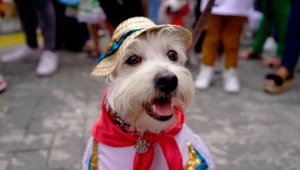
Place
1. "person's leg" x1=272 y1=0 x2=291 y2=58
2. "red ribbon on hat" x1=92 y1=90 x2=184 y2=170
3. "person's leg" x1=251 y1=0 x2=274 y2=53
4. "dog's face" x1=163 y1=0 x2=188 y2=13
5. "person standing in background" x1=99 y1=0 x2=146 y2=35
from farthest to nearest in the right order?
"person's leg" x1=251 y1=0 x2=274 y2=53
"person's leg" x1=272 y1=0 x2=291 y2=58
"dog's face" x1=163 y1=0 x2=188 y2=13
"person standing in background" x1=99 y1=0 x2=146 y2=35
"red ribbon on hat" x1=92 y1=90 x2=184 y2=170

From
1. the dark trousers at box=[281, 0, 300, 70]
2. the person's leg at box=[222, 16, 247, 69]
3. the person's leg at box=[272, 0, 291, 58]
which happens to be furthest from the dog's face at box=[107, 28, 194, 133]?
the person's leg at box=[272, 0, 291, 58]

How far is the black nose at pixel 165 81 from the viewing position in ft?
5.08

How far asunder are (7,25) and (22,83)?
317 cm

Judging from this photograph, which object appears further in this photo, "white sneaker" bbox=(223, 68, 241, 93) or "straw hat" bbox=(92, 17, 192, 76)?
"white sneaker" bbox=(223, 68, 241, 93)

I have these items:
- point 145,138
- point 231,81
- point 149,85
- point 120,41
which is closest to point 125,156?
point 145,138

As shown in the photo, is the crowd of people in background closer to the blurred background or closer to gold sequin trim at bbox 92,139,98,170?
the blurred background

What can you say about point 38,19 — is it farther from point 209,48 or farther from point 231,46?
point 231,46

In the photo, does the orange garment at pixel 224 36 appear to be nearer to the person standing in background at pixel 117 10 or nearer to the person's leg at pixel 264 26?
the person's leg at pixel 264 26

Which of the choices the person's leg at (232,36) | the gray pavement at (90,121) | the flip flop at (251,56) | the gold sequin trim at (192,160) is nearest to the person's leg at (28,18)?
the gray pavement at (90,121)

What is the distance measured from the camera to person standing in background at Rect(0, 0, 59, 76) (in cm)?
405

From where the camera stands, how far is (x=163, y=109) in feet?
5.34

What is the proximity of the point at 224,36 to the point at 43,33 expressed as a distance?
6.99 feet

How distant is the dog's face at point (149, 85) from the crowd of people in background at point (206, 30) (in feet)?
4.05

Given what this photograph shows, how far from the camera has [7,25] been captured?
6.59 m
